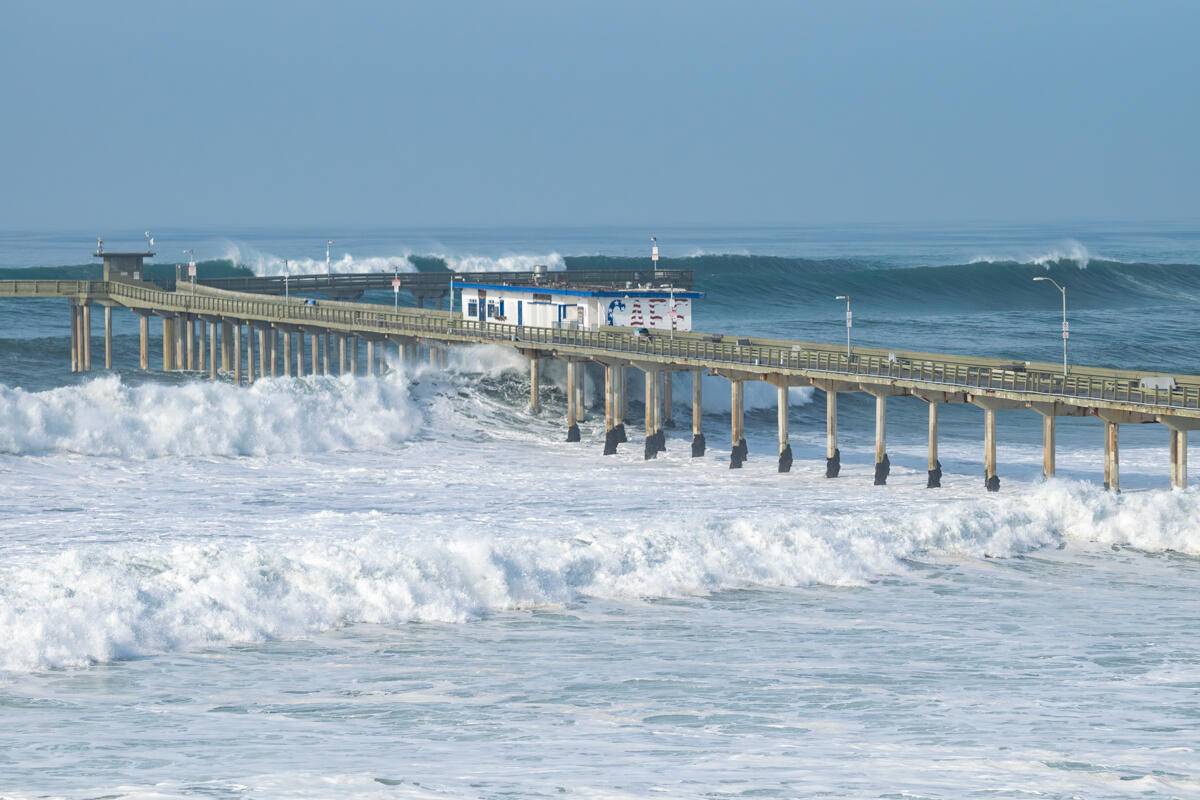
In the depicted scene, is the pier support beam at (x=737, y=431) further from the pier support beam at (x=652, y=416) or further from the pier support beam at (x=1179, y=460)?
the pier support beam at (x=1179, y=460)

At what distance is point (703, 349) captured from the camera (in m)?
59.5

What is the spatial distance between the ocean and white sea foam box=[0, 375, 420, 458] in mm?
154

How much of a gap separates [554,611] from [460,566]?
105 inches

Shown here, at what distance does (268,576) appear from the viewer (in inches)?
1425

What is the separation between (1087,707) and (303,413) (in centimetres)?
4036

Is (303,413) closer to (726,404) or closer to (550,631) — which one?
(726,404)

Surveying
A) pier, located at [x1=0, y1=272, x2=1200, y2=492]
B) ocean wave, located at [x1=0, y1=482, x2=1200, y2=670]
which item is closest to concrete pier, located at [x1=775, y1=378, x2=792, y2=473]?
pier, located at [x1=0, y1=272, x2=1200, y2=492]

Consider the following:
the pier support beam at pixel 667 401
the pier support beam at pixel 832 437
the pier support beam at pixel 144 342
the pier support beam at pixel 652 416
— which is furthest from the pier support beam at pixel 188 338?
the pier support beam at pixel 832 437

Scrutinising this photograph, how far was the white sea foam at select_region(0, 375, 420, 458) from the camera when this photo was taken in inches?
2299

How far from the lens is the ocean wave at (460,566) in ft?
109

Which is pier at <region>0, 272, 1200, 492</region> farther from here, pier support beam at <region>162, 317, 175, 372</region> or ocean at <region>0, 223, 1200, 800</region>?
ocean at <region>0, 223, 1200, 800</region>

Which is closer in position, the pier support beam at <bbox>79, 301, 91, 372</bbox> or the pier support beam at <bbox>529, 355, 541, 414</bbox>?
the pier support beam at <bbox>529, 355, 541, 414</bbox>

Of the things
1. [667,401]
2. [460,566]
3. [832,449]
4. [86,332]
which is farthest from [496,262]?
[460,566]

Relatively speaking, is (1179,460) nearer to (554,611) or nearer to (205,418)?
(554,611)
